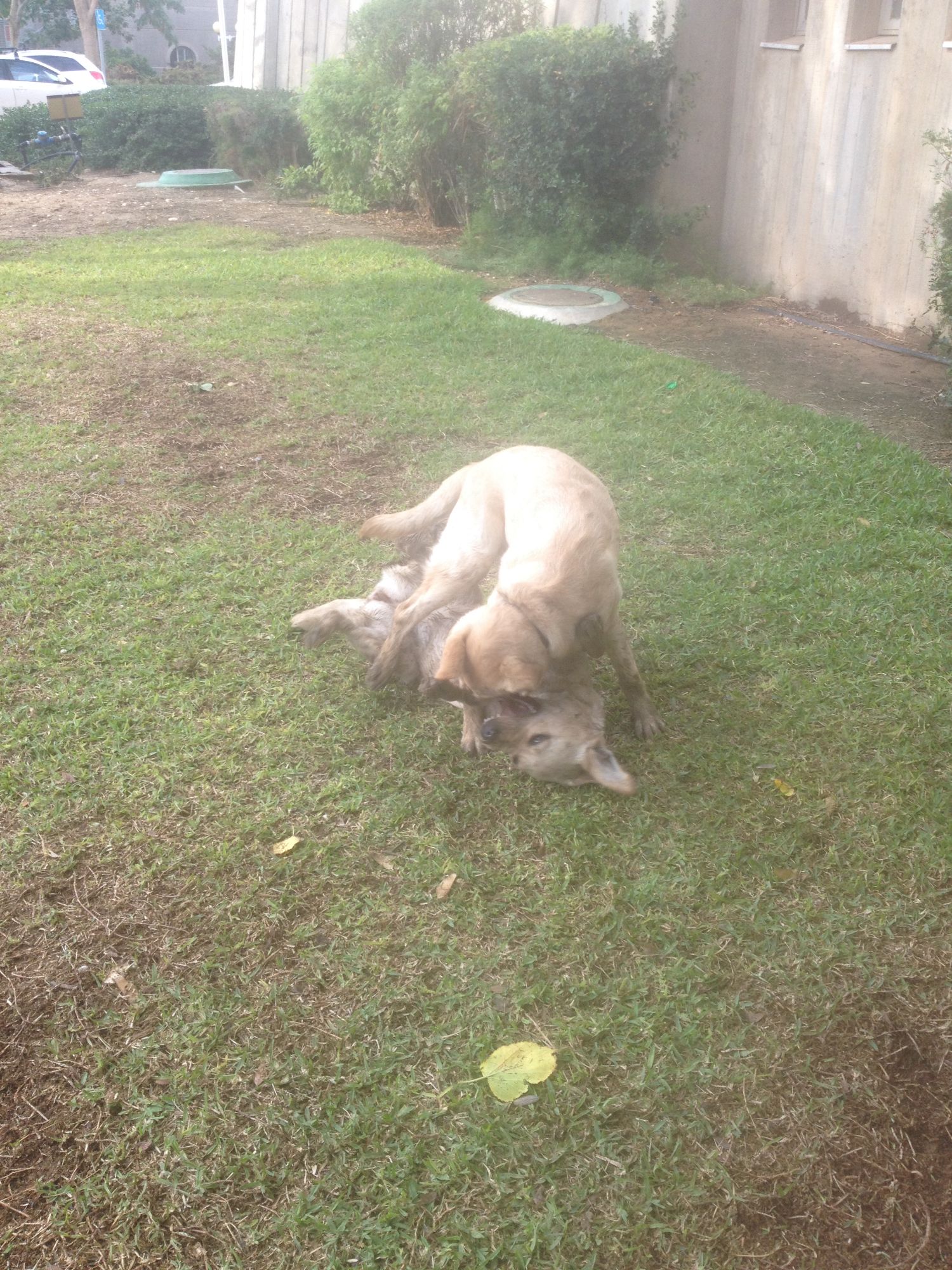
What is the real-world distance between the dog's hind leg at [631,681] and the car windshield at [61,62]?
30993 mm

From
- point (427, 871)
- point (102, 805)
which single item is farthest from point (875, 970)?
point (102, 805)

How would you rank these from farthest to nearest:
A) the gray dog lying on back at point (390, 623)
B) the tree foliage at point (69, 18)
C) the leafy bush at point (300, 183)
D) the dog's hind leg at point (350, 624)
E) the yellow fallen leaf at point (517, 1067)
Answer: the tree foliage at point (69, 18), the leafy bush at point (300, 183), the dog's hind leg at point (350, 624), the gray dog lying on back at point (390, 623), the yellow fallen leaf at point (517, 1067)

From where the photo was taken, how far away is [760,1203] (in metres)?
2.15

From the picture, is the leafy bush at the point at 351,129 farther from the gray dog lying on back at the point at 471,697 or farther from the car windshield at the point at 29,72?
the car windshield at the point at 29,72

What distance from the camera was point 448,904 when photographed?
2.90 m

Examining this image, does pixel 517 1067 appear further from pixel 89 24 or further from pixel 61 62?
pixel 89 24

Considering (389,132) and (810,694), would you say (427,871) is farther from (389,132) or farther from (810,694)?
(389,132)

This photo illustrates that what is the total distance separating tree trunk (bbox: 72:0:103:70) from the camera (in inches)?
1283

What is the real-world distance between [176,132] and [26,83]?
8422 millimetres

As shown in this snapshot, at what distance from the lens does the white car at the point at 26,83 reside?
21891 mm

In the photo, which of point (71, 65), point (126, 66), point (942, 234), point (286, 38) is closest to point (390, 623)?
point (942, 234)

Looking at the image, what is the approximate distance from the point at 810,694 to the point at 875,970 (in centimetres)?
130

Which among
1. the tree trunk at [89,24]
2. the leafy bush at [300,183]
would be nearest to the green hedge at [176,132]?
the leafy bush at [300,183]

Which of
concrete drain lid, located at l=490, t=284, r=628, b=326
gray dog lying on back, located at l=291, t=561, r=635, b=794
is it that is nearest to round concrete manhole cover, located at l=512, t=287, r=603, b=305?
concrete drain lid, located at l=490, t=284, r=628, b=326
